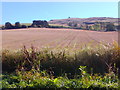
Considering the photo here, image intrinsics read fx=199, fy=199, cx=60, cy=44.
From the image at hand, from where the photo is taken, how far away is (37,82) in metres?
6.32

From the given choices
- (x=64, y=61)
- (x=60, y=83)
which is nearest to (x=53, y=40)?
(x=64, y=61)

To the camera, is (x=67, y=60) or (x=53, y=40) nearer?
(x=67, y=60)

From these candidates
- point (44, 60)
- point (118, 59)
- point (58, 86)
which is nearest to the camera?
point (58, 86)

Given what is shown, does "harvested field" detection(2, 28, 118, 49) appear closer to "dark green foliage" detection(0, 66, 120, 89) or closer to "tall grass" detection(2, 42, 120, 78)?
"tall grass" detection(2, 42, 120, 78)

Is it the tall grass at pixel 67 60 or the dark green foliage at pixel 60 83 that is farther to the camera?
the tall grass at pixel 67 60

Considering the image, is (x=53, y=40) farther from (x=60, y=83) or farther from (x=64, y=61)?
(x=60, y=83)

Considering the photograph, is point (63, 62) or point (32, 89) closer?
point (32, 89)

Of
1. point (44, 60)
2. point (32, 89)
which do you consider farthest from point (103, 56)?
point (32, 89)

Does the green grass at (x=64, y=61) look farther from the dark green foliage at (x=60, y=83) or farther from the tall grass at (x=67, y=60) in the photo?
the dark green foliage at (x=60, y=83)

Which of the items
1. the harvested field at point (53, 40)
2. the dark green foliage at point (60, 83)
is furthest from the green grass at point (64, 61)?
the harvested field at point (53, 40)

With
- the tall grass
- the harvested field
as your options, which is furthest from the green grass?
the harvested field

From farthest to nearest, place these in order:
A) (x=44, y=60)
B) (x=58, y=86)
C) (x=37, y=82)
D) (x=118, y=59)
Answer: (x=44, y=60)
(x=118, y=59)
(x=37, y=82)
(x=58, y=86)

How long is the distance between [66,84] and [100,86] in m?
1.02

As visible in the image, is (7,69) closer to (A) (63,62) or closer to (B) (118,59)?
(A) (63,62)
